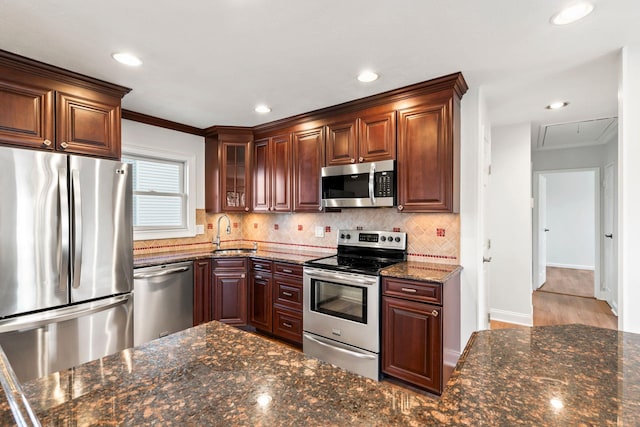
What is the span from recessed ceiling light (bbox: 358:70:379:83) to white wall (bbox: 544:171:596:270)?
6992 millimetres

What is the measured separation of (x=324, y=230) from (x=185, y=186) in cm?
180

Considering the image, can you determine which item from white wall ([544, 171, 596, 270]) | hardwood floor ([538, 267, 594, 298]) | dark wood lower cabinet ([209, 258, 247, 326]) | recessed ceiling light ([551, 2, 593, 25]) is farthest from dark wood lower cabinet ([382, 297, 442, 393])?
white wall ([544, 171, 596, 270])

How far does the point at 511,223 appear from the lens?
12.8 ft

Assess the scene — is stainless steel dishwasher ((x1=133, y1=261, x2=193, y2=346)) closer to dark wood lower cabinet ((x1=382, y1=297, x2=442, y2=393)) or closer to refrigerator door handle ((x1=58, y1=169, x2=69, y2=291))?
refrigerator door handle ((x1=58, y1=169, x2=69, y2=291))

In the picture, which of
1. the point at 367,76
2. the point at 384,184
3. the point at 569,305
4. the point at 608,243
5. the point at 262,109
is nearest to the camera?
the point at 367,76

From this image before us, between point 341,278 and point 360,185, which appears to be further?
point 360,185

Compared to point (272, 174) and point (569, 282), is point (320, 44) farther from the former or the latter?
point (569, 282)

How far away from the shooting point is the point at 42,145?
2.27m

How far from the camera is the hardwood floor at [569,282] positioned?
5.43 metres

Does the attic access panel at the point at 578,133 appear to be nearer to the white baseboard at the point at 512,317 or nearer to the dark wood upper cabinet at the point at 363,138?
the white baseboard at the point at 512,317

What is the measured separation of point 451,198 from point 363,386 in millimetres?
2059

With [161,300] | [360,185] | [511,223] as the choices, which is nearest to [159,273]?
[161,300]

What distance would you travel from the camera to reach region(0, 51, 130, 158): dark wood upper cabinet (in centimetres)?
214

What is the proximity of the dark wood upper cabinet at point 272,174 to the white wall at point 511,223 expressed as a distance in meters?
2.45
